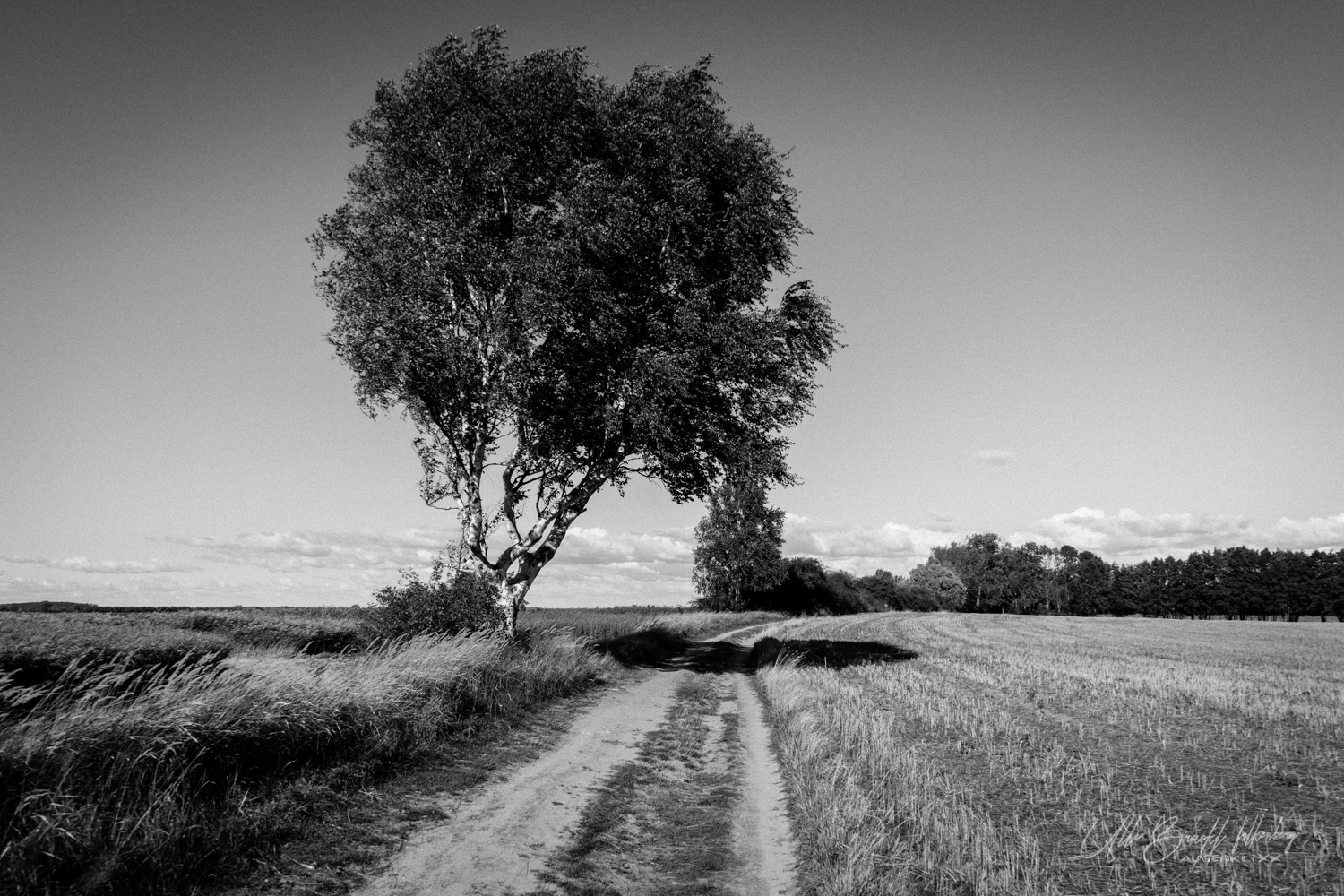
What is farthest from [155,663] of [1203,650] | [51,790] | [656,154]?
[1203,650]

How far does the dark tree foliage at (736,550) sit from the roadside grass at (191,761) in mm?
60098

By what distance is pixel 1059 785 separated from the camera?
8742mm

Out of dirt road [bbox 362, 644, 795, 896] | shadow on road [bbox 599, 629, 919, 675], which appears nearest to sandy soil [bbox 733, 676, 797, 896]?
dirt road [bbox 362, 644, 795, 896]

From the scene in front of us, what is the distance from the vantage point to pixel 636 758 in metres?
10.5

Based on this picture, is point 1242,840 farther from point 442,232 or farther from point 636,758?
point 442,232

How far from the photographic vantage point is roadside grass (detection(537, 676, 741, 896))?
607cm

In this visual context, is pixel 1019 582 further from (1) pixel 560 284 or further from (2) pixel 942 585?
(1) pixel 560 284

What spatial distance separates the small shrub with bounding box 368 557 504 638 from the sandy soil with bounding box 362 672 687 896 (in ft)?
18.6

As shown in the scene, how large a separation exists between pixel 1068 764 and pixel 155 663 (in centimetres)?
1360

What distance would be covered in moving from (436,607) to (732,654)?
1682 cm

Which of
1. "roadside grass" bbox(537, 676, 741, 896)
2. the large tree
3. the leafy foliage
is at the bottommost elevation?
the leafy foliage

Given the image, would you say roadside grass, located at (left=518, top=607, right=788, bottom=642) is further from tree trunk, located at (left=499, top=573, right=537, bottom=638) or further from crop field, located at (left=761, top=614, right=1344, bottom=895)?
crop field, located at (left=761, top=614, right=1344, bottom=895)

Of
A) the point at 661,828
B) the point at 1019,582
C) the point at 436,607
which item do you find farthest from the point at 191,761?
the point at 1019,582

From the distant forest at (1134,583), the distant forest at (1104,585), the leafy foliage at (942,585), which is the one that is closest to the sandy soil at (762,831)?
the distant forest at (1104,585)
